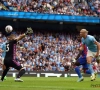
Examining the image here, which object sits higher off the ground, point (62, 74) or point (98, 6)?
point (98, 6)

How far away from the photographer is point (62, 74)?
98.2 feet

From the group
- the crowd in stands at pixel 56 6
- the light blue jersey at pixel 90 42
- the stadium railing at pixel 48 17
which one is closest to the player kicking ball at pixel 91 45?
the light blue jersey at pixel 90 42

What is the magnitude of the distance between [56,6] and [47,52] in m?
5.63

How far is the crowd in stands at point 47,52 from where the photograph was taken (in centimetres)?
3531

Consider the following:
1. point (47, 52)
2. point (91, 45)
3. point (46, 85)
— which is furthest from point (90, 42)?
point (47, 52)

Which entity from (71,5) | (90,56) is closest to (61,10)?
(71,5)

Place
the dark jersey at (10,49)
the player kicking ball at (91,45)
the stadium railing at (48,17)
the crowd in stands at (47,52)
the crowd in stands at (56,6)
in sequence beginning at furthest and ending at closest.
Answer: the crowd in stands at (56,6)
the stadium railing at (48,17)
the crowd in stands at (47,52)
the player kicking ball at (91,45)
the dark jersey at (10,49)

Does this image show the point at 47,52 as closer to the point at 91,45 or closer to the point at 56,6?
the point at 56,6

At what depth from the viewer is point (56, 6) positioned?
40875mm

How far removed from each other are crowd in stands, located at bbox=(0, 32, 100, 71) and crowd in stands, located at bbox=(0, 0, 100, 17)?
8.79 ft

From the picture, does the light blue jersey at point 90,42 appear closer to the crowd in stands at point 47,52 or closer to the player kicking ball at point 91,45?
the player kicking ball at point 91,45

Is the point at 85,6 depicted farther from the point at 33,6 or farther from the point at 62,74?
the point at 62,74

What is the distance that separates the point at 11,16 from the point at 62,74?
1195 centimetres

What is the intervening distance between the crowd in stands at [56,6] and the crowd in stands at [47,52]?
268 centimetres
